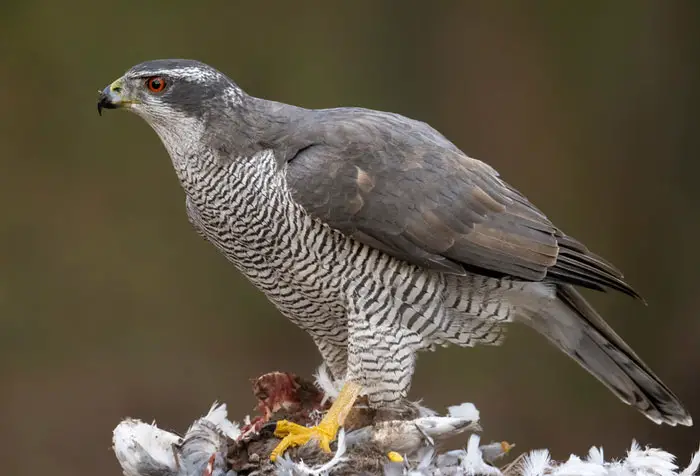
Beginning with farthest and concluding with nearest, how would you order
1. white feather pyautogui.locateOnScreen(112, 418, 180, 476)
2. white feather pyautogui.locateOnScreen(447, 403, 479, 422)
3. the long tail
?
the long tail
white feather pyautogui.locateOnScreen(447, 403, 479, 422)
white feather pyautogui.locateOnScreen(112, 418, 180, 476)

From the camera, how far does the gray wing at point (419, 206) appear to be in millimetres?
2748

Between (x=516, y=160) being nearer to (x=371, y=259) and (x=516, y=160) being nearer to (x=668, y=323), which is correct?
(x=668, y=323)

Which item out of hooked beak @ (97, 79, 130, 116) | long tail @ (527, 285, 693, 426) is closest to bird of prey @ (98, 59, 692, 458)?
hooked beak @ (97, 79, 130, 116)

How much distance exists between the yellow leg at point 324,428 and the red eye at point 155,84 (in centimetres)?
104

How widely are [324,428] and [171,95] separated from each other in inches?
42.2

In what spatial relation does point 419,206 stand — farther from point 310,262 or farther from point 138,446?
point 138,446

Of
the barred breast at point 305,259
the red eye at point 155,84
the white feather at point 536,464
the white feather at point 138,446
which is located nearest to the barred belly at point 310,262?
the barred breast at point 305,259

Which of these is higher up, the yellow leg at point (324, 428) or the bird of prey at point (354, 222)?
the bird of prey at point (354, 222)

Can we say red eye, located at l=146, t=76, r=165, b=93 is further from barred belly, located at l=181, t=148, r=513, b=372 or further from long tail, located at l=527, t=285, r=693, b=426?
long tail, located at l=527, t=285, r=693, b=426

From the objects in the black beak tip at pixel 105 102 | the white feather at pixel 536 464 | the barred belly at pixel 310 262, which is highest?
the black beak tip at pixel 105 102

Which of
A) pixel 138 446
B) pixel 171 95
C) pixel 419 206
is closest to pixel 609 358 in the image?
pixel 419 206

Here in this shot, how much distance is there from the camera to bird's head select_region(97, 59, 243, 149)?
2.72m

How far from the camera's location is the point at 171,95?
2734mm

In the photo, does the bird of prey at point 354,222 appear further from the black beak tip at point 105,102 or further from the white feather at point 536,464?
the white feather at point 536,464
